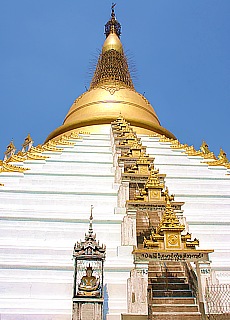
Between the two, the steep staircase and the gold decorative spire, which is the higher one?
the gold decorative spire

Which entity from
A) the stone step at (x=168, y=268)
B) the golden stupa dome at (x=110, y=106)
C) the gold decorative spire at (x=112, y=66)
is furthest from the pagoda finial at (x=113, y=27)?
the stone step at (x=168, y=268)

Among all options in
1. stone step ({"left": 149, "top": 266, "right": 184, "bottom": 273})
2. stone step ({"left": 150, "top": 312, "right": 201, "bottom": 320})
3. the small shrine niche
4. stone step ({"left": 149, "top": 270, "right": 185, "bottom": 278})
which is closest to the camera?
the small shrine niche

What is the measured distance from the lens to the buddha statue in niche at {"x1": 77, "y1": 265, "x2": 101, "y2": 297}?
5.57 metres

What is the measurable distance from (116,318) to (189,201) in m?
4.90

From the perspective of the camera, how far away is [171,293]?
21.6 feet

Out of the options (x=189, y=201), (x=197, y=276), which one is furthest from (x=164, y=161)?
(x=197, y=276)

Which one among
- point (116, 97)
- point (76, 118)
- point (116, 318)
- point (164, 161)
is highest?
point (116, 97)

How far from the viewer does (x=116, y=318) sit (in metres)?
5.86

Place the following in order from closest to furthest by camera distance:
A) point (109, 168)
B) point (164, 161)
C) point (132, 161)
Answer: point (132, 161), point (109, 168), point (164, 161)

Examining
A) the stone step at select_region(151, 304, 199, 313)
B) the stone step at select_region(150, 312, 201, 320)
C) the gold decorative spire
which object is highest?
the gold decorative spire

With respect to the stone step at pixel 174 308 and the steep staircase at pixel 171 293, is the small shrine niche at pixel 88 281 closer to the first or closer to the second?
Answer: the steep staircase at pixel 171 293

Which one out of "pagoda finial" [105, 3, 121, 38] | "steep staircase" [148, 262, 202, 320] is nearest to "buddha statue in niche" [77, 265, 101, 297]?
"steep staircase" [148, 262, 202, 320]

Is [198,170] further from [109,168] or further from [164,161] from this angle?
[109,168]

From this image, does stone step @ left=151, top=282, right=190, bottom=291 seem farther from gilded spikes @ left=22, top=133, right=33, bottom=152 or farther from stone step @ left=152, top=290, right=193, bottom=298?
gilded spikes @ left=22, top=133, right=33, bottom=152
